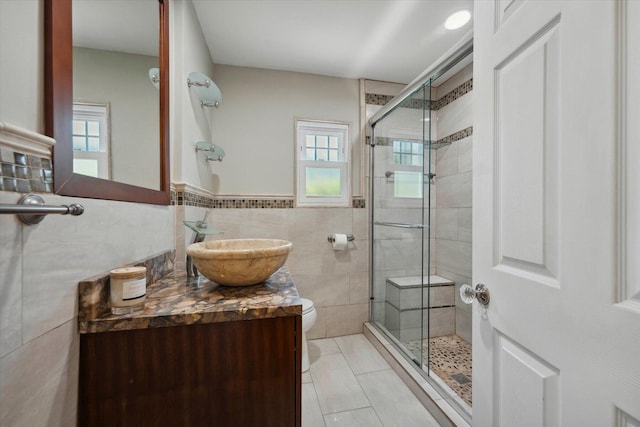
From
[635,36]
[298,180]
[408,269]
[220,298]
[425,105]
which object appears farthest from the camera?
[298,180]

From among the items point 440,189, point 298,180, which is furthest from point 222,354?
point 440,189

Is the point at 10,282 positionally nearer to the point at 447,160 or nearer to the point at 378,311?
the point at 378,311

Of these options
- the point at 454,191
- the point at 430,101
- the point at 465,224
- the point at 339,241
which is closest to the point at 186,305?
the point at 339,241

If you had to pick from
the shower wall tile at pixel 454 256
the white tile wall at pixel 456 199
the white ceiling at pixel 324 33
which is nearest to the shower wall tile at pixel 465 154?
the white tile wall at pixel 456 199

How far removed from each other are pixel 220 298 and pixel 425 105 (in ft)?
6.20

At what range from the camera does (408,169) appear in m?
2.17

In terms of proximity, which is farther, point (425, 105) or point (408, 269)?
point (408, 269)

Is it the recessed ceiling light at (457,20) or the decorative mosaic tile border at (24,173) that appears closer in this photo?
the decorative mosaic tile border at (24,173)

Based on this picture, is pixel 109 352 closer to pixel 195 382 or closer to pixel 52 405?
pixel 52 405

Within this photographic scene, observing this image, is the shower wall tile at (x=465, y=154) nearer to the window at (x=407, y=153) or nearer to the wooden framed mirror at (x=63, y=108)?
the window at (x=407, y=153)

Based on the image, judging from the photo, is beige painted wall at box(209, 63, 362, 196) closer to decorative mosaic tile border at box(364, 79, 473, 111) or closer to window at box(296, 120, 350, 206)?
window at box(296, 120, 350, 206)

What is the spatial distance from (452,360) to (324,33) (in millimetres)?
2636

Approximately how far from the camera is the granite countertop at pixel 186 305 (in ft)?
2.35

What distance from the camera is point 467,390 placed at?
1.64 metres
